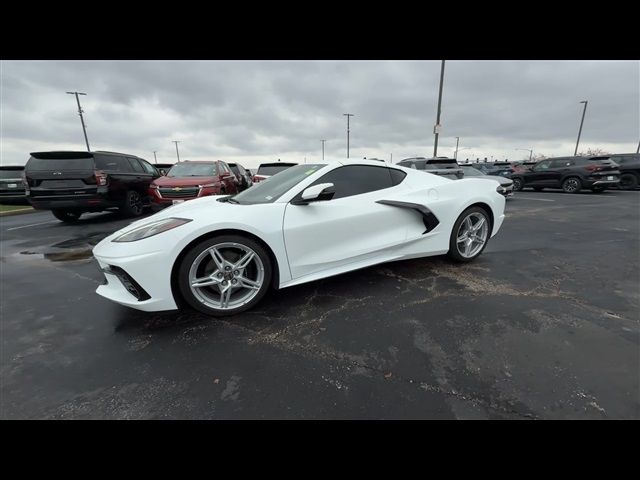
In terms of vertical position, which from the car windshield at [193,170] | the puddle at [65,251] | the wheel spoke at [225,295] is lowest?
the puddle at [65,251]

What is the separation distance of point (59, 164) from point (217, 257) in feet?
21.9

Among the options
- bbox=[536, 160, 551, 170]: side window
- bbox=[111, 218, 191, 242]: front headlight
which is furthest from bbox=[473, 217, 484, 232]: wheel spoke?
bbox=[536, 160, 551, 170]: side window

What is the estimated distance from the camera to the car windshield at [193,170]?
7.77 metres

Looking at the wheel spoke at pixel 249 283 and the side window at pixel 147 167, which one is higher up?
the side window at pixel 147 167

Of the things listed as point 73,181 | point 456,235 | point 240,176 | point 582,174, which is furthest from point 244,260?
point 582,174

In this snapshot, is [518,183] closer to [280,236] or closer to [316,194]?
[316,194]

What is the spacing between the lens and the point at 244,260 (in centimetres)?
245

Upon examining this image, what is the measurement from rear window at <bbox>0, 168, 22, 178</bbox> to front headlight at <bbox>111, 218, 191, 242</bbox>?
452 inches

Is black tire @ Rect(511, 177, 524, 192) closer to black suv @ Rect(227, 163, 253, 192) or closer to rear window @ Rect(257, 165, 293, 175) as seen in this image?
rear window @ Rect(257, 165, 293, 175)

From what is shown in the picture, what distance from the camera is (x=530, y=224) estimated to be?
6203 mm

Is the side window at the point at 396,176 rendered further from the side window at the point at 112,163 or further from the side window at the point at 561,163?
the side window at the point at 561,163

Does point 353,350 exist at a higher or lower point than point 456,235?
lower

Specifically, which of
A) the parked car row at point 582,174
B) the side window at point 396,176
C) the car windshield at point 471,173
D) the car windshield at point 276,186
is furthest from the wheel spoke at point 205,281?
the parked car row at point 582,174

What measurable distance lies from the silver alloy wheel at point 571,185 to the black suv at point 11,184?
21990mm
